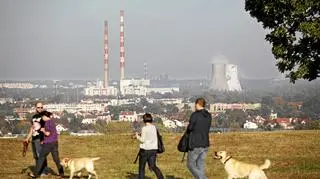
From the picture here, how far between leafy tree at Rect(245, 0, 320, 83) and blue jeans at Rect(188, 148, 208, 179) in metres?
5.53

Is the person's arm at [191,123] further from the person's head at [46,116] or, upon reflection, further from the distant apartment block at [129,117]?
the distant apartment block at [129,117]

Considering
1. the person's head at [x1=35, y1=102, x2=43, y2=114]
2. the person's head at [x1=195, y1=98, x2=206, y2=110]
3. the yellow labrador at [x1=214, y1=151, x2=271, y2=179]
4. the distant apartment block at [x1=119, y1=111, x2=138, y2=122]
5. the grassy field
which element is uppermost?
the person's head at [x1=195, y1=98, x2=206, y2=110]

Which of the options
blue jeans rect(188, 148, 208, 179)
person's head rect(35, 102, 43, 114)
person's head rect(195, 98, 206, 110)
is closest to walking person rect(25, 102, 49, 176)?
person's head rect(35, 102, 43, 114)

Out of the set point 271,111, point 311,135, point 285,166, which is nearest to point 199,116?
point 285,166

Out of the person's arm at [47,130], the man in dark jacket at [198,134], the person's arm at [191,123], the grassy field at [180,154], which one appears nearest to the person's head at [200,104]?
the man in dark jacket at [198,134]

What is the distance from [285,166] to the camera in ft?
59.5

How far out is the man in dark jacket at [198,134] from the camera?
12281 millimetres

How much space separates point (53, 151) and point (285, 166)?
7.35 meters

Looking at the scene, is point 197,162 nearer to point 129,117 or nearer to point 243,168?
point 243,168

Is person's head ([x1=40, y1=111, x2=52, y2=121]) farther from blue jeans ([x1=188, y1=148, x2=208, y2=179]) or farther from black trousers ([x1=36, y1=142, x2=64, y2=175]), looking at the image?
blue jeans ([x1=188, y1=148, x2=208, y2=179])

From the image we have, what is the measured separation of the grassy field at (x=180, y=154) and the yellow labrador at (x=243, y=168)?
123 inches

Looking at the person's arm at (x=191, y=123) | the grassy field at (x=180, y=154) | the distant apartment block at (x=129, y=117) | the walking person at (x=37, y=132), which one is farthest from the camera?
the distant apartment block at (x=129, y=117)

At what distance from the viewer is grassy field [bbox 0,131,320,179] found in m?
17.0

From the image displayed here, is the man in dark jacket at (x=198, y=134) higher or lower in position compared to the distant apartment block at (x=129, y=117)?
higher
